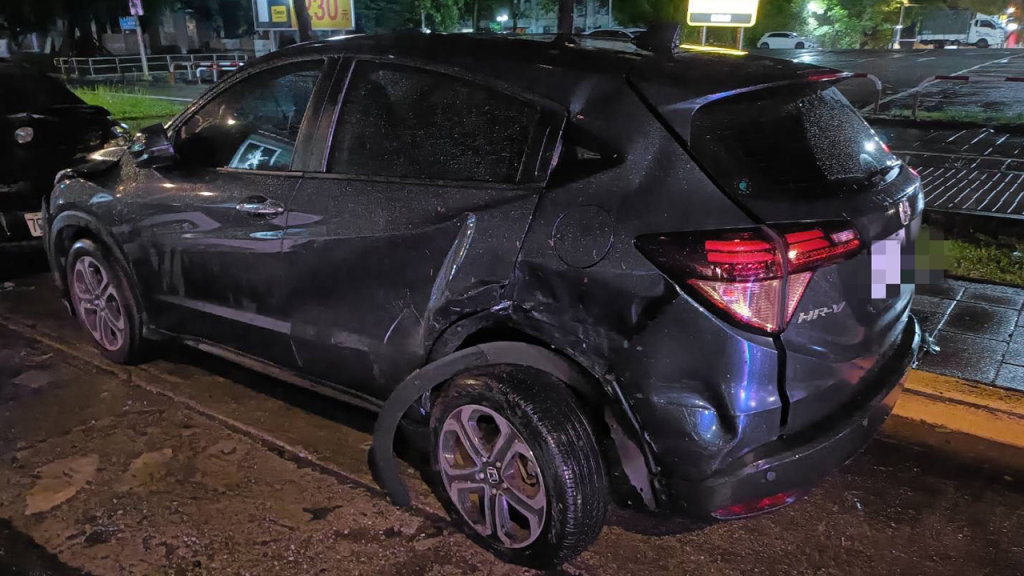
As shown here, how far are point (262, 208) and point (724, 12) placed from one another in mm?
7540

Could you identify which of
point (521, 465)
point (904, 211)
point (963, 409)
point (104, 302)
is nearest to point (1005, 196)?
point (963, 409)

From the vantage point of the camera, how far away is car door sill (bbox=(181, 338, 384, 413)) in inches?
126

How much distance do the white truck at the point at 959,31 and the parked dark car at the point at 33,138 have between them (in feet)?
165

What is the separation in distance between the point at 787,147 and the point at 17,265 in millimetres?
6498

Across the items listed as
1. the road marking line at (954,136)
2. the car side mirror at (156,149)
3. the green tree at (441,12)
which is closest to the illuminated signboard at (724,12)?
the road marking line at (954,136)

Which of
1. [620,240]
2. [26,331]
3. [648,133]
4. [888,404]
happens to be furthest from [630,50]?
[26,331]

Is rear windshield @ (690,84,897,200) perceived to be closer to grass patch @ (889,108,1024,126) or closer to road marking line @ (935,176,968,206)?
road marking line @ (935,176,968,206)

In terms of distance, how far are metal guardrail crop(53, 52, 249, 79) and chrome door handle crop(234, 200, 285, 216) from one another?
2836cm

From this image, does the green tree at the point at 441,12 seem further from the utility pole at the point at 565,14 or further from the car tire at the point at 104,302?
the car tire at the point at 104,302

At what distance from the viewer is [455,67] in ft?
9.37

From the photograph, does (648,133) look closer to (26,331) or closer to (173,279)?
(173,279)

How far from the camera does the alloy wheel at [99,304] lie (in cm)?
417

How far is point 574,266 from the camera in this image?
2.36 metres

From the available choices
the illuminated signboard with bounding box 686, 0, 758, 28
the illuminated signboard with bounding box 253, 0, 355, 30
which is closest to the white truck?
the illuminated signboard with bounding box 253, 0, 355, 30
